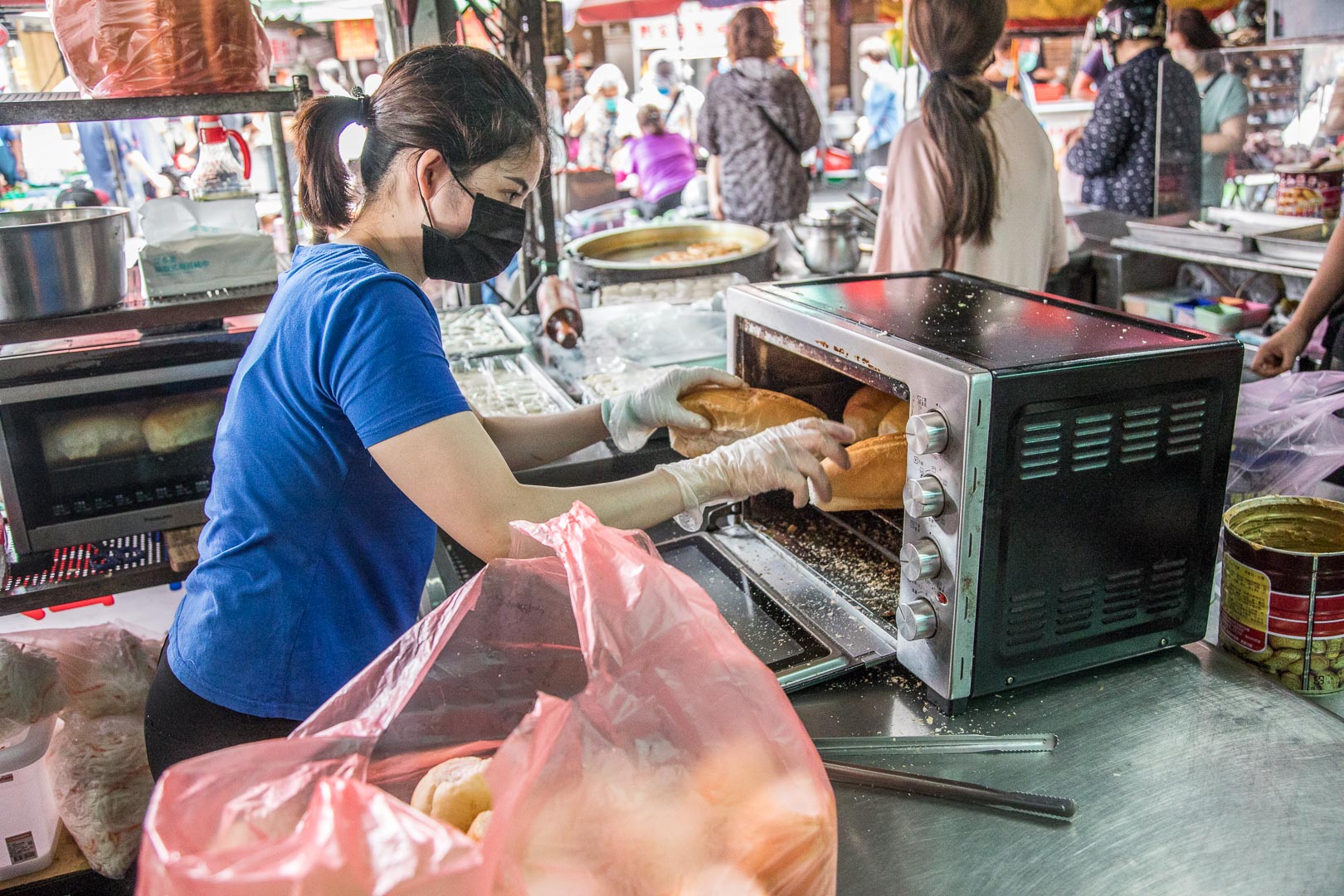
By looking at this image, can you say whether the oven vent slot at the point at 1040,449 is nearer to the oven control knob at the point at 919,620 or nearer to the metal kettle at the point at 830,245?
the oven control knob at the point at 919,620

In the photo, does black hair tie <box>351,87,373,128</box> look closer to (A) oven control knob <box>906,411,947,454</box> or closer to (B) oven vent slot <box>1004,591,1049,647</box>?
(A) oven control knob <box>906,411,947,454</box>

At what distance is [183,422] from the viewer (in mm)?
2143

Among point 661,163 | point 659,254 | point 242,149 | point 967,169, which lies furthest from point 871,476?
point 661,163

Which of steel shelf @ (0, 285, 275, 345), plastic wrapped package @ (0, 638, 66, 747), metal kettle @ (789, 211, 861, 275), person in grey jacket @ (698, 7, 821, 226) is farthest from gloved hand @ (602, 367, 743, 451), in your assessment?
person in grey jacket @ (698, 7, 821, 226)

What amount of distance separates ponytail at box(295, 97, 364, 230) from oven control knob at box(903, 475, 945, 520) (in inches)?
35.1

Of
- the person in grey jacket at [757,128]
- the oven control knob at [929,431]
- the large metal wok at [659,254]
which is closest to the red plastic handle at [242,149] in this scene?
the large metal wok at [659,254]

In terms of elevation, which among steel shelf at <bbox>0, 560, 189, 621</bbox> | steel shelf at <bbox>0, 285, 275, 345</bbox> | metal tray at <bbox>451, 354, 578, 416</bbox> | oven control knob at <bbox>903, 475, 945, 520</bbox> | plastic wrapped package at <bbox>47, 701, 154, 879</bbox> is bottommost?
plastic wrapped package at <bbox>47, 701, 154, 879</bbox>

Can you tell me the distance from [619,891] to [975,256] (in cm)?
230

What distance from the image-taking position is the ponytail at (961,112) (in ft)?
8.29

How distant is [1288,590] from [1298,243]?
261 cm

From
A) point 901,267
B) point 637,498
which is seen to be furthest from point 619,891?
point 901,267

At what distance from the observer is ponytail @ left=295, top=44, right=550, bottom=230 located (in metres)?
1.26

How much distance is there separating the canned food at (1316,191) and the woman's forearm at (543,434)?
11.2ft

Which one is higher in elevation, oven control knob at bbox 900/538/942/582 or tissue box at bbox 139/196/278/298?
tissue box at bbox 139/196/278/298
